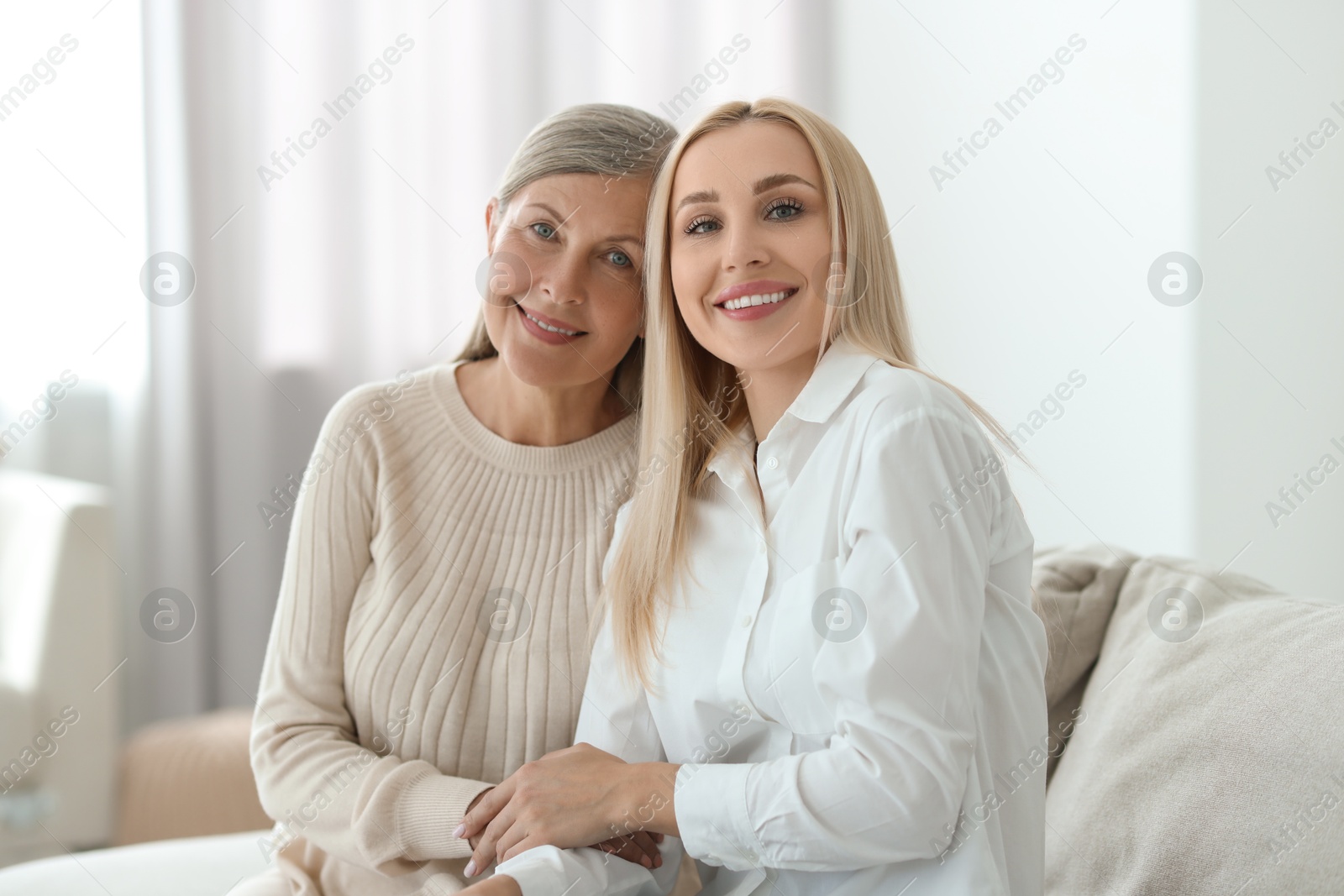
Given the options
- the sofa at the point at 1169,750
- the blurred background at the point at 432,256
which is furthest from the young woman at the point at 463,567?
the blurred background at the point at 432,256

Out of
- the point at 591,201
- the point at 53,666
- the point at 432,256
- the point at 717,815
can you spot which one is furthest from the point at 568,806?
the point at 432,256

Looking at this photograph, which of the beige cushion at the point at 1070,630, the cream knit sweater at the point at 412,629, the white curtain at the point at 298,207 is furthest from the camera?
the white curtain at the point at 298,207

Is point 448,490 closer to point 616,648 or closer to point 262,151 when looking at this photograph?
point 616,648

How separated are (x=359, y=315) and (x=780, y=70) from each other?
1.24 m

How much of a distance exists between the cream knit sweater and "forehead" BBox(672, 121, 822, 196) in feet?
1.40

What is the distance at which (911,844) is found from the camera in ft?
2.86

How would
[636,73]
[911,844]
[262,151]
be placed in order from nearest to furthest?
[911,844] → [262,151] → [636,73]

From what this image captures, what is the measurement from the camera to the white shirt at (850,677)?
0.86m

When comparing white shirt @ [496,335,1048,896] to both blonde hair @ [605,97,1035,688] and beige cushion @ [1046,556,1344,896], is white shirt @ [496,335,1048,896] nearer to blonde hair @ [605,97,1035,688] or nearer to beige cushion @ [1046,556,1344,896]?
blonde hair @ [605,97,1035,688]

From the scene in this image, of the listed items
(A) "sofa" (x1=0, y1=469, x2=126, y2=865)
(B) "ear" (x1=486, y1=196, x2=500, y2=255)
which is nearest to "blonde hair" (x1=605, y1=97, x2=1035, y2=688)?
(B) "ear" (x1=486, y1=196, x2=500, y2=255)

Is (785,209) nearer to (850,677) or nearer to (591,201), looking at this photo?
(591,201)

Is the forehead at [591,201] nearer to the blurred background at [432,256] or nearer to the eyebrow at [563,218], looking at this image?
the eyebrow at [563,218]

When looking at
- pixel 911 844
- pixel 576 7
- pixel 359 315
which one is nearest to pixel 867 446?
pixel 911 844

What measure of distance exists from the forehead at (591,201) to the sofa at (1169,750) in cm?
73
